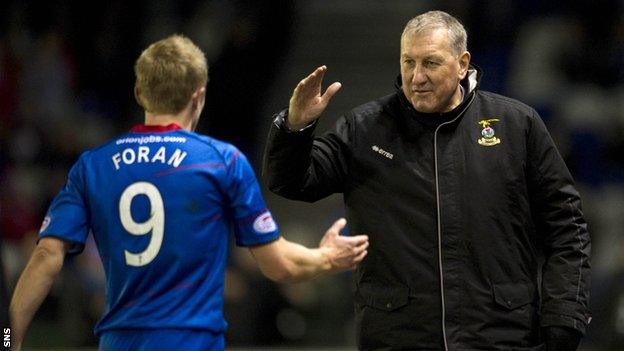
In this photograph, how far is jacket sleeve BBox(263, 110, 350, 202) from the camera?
5.10 metres

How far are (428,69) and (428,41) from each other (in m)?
0.11

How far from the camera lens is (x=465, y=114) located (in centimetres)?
526

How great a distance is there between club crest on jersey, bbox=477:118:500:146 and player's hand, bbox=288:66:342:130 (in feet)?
2.05

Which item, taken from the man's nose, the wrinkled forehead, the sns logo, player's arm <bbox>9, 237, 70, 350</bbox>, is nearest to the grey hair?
the wrinkled forehead

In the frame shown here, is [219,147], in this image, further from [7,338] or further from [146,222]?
[7,338]

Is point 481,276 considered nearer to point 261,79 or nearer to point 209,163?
point 209,163

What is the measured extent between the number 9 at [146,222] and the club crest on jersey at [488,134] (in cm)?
141

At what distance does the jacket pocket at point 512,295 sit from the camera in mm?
5031

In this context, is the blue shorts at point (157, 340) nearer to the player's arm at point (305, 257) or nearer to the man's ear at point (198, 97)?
the player's arm at point (305, 257)

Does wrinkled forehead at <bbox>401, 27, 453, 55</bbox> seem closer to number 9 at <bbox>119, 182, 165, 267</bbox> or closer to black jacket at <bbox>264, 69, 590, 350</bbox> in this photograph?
black jacket at <bbox>264, 69, 590, 350</bbox>

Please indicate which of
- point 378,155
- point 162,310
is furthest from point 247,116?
point 162,310

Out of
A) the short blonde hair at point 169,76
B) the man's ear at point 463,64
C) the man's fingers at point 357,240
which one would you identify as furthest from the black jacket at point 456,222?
the short blonde hair at point 169,76

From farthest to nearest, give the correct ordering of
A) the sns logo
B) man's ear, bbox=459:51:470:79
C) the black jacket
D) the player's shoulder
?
man's ear, bbox=459:51:470:79, the black jacket, the player's shoulder, the sns logo

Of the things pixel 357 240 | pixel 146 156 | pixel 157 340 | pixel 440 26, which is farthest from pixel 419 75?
pixel 157 340
